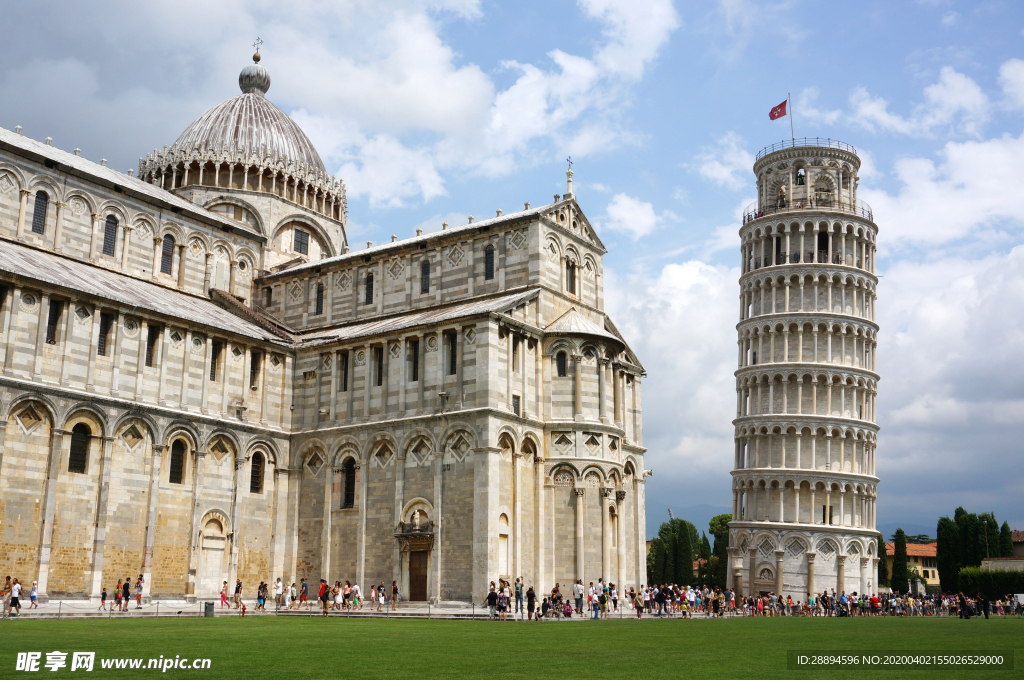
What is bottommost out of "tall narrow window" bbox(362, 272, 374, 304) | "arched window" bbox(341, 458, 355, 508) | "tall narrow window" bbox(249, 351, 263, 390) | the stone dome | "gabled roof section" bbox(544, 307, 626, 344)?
"arched window" bbox(341, 458, 355, 508)

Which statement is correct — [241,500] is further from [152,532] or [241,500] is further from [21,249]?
[21,249]

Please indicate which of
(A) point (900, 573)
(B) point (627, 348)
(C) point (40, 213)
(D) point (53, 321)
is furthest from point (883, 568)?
(D) point (53, 321)

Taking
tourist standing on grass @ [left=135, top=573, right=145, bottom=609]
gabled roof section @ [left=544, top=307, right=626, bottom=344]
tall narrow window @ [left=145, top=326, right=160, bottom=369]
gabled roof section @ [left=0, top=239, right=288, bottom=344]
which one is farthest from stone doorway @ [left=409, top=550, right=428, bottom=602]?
tall narrow window @ [left=145, top=326, right=160, bottom=369]

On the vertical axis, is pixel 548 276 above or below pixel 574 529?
above

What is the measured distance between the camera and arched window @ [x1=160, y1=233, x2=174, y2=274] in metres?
50.6

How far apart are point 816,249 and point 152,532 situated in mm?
58988

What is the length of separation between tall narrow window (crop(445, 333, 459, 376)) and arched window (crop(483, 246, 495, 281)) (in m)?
5.45

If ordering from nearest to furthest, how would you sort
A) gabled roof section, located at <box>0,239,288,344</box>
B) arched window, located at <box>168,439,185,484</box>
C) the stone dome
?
gabled roof section, located at <box>0,239,288,344</box>, arched window, located at <box>168,439,185,484</box>, the stone dome

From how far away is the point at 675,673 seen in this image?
16.0 metres

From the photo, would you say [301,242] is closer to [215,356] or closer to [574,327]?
[215,356]

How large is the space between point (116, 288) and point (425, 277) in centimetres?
1503

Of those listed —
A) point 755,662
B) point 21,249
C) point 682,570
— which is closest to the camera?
point 755,662

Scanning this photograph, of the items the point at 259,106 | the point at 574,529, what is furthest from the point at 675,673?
the point at 259,106

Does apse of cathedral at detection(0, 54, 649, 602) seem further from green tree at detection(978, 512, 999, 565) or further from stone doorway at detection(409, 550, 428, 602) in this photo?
green tree at detection(978, 512, 999, 565)
